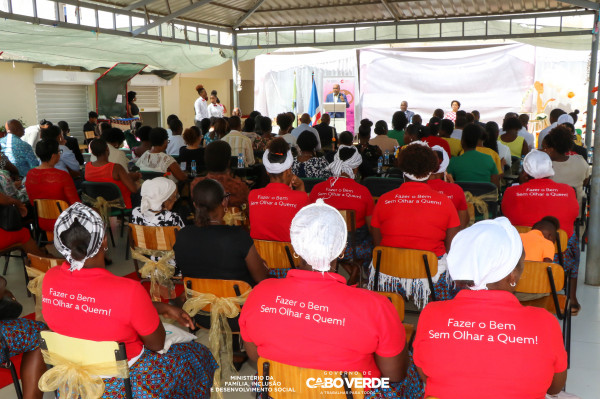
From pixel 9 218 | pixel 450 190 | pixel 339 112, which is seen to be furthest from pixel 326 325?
pixel 339 112

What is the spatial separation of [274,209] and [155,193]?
82cm

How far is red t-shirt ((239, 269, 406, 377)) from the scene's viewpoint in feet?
5.98

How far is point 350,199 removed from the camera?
170 inches

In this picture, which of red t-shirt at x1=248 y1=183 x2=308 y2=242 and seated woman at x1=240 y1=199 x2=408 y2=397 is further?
red t-shirt at x1=248 y1=183 x2=308 y2=242

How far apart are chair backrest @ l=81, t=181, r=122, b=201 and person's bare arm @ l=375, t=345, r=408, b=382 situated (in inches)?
169

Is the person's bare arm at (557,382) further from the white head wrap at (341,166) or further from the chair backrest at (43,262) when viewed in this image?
the white head wrap at (341,166)

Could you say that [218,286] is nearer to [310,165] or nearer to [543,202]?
[543,202]

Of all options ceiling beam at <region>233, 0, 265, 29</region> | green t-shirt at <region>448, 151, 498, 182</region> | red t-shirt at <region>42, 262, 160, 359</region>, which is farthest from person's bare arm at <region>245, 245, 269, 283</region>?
ceiling beam at <region>233, 0, 265, 29</region>

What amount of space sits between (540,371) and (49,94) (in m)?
12.1

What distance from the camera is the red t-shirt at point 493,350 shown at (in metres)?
1.61

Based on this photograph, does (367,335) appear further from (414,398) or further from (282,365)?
(414,398)

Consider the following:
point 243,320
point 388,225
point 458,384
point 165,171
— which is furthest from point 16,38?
point 458,384

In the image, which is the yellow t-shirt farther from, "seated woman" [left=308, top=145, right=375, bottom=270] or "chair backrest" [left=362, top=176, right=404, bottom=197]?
"seated woman" [left=308, top=145, right=375, bottom=270]

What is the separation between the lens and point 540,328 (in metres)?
1.63
